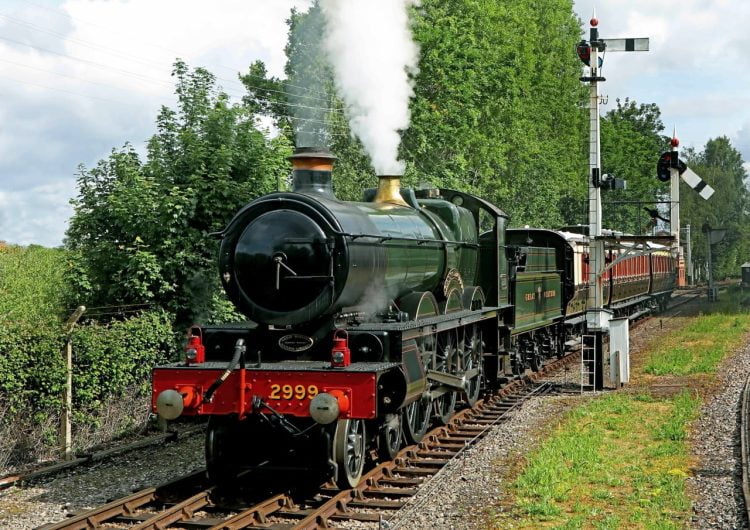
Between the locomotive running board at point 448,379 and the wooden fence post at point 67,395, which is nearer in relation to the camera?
the locomotive running board at point 448,379

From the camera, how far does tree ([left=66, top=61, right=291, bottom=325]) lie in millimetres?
12031

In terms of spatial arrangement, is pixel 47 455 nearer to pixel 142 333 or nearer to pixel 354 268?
pixel 142 333

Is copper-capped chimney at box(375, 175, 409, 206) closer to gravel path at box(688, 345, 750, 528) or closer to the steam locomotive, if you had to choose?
the steam locomotive

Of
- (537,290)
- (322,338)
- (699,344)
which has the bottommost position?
(699,344)

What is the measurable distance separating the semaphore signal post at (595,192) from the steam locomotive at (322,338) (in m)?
4.42

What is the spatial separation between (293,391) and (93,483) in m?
2.53

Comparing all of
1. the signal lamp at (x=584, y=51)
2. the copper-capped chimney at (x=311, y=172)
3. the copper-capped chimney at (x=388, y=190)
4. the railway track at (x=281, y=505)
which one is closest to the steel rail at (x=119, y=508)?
the railway track at (x=281, y=505)

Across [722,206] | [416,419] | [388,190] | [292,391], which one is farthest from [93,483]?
[722,206]

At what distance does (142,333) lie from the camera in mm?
11344

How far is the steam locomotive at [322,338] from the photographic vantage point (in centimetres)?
782

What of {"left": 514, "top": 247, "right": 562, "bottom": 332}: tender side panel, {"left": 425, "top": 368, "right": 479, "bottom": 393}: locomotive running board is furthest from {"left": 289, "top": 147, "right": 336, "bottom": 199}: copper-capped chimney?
{"left": 514, "top": 247, "right": 562, "bottom": 332}: tender side panel

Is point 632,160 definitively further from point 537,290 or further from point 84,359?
point 84,359

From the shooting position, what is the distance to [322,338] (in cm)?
848

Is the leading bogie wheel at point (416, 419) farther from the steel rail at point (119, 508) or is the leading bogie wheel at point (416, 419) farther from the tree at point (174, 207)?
the tree at point (174, 207)
